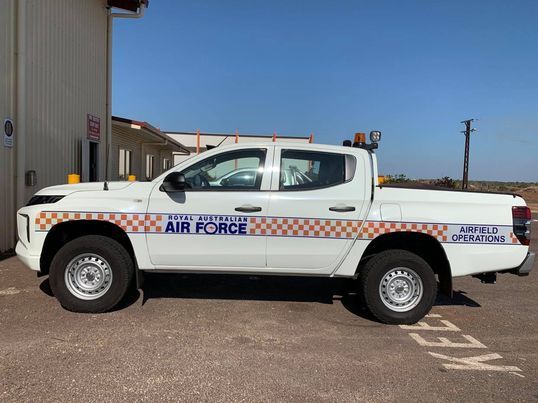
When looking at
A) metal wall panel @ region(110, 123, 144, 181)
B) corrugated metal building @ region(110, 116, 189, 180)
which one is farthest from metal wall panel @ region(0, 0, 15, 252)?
metal wall panel @ region(110, 123, 144, 181)

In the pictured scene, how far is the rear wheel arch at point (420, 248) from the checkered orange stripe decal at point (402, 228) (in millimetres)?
65

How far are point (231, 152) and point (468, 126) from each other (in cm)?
4597

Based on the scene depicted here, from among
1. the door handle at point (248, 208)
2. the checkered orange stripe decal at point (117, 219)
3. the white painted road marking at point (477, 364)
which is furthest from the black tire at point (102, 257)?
the white painted road marking at point (477, 364)

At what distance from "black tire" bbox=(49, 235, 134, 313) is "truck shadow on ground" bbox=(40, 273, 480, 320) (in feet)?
1.04

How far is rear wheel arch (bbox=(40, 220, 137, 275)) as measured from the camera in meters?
4.99

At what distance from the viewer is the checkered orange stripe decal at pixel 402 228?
485cm

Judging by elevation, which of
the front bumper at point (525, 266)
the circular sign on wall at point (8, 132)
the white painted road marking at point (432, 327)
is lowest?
the white painted road marking at point (432, 327)

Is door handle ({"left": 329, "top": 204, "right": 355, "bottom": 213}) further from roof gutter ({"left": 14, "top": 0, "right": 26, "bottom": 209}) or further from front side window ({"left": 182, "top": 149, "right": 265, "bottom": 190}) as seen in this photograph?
roof gutter ({"left": 14, "top": 0, "right": 26, "bottom": 209})

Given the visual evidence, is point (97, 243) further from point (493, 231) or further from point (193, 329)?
point (493, 231)

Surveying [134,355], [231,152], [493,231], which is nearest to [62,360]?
[134,355]

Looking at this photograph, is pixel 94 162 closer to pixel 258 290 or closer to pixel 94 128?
pixel 94 128

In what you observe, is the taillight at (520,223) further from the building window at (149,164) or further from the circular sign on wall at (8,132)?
the building window at (149,164)

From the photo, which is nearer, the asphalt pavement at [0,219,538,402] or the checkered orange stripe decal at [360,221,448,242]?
the asphalt pavement at [0,219,538,402]

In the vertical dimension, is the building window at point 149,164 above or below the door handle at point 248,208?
above
